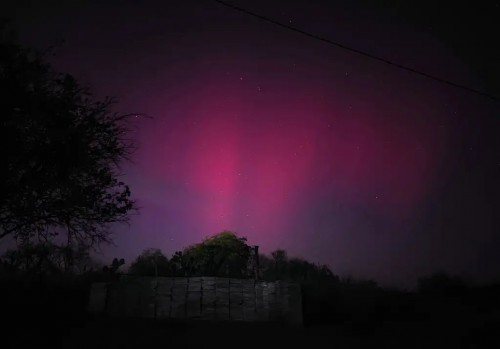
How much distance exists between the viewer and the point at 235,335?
14477mm

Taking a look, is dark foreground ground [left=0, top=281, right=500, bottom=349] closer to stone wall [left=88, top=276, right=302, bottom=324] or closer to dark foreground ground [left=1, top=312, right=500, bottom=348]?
dark foreground ground [left=1, top=312, right=500, bottom=348]

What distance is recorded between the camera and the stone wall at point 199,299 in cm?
1681

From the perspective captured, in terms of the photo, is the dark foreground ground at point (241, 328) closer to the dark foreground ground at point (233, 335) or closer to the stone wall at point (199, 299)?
the dark foreground ground at point (233, 335)

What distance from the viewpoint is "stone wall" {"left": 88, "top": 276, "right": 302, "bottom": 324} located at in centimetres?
1681

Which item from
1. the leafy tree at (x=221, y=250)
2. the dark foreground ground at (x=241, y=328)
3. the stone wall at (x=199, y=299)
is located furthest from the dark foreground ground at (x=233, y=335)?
the leafy tree at (x=221, y=250)

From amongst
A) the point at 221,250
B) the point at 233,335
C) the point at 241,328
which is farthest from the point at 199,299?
the point at 221,250

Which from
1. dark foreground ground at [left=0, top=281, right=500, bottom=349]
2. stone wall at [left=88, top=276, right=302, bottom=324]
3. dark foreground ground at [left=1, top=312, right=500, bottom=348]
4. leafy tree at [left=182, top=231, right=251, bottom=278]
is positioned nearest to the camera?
dark foreground ground at [left=1, top=312, right=500, bottom=348]

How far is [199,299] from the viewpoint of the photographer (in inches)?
679

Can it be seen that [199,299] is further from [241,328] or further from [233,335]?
[233,335]

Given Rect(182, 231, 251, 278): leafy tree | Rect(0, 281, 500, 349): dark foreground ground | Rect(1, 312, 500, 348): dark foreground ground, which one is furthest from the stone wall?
Rect(182, 231, 251, 278): leafy tree

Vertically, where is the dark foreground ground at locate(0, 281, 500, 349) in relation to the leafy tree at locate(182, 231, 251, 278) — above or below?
below

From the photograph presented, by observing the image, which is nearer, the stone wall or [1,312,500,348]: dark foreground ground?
[1,312,500,348]: dark foreground ground

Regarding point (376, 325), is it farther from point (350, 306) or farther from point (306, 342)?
point (306, 342)

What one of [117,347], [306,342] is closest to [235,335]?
[306,342]
